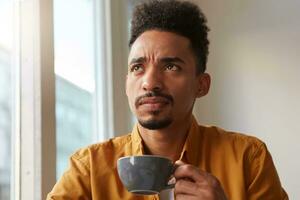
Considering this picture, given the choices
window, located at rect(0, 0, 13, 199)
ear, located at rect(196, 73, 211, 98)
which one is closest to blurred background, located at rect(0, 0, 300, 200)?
window, located at rect(0, 0, 13, 199)

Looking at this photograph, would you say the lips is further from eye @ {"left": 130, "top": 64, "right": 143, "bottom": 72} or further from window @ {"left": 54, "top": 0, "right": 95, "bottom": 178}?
window @ {"left": 54, "top": 0, "right": 95, "bottom": 178}

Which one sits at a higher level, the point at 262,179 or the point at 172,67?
the point at 172,67

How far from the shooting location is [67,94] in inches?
65.7

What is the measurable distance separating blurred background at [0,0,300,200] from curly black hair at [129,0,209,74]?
1.00 ft

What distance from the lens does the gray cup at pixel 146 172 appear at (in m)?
0.82

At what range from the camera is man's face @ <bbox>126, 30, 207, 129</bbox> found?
1.05 metres

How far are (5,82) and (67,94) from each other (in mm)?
365

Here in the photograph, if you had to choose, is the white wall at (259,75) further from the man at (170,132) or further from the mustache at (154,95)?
the mustache at (154,95)

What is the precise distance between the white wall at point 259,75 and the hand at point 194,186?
1.44 meters

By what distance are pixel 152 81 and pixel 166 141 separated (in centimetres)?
18

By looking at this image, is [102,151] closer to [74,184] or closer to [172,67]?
[74,184]

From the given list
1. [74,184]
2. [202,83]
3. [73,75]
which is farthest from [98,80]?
[74,184]

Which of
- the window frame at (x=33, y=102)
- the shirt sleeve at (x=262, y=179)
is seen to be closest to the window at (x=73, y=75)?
the window frame at (x=33, y=102)

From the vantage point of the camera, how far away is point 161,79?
1.08m
